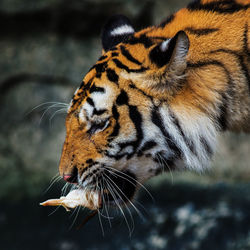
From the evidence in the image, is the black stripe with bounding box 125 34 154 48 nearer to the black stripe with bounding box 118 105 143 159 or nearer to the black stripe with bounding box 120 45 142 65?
the black stripe with bounding box 120 45 142 65

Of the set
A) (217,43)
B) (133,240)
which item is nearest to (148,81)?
(217,43)

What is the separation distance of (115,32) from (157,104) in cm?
57

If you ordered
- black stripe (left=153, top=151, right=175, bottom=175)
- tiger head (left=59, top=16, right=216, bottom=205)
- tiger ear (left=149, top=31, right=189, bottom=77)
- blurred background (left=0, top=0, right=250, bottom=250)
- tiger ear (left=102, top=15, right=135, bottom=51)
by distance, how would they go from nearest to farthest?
tiger ear (left=149, top=31, right=189, bottom=77), tiger head (left=59, top=16, right=216, bottom=205), black stripe (left=153, top=151, right=175, bottom=175), tiger ear (left=102, top=15, right=135, bottom=51), blurred background (left=0, top=0, right=250, bottom=250)

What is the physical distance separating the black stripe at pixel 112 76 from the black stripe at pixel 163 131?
0.22m

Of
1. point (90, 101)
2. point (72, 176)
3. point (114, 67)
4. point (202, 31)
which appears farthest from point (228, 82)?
point (72, 176)

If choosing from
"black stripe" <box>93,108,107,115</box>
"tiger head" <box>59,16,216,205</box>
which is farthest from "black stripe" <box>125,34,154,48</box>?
"black stripe" <box>93,108,107,115</box>

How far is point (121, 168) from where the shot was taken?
2115mm

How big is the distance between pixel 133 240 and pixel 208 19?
7.55ft

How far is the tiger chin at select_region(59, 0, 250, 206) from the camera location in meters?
2.02

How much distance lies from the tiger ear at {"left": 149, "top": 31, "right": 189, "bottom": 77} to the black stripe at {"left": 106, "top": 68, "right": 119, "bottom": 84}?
7.2 inches

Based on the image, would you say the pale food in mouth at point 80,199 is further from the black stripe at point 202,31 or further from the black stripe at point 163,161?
the black stripe at point 202,31

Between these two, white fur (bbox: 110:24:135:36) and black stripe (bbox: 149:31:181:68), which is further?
white fur (bbox: 110:24:135:36)

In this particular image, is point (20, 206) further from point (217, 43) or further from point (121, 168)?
point (217, 43)

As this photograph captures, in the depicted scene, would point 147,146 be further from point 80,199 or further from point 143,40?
point 143,40
